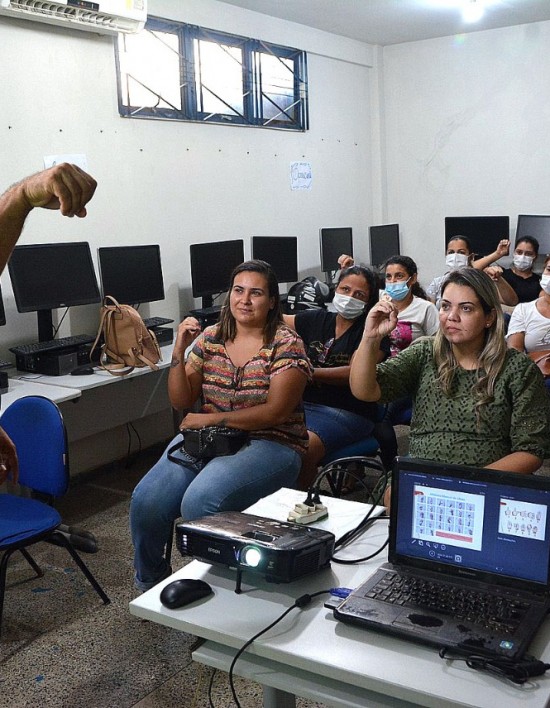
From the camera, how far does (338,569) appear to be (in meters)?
1.62

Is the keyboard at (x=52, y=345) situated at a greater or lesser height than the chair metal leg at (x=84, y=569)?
greater

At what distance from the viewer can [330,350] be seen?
3.44 metres

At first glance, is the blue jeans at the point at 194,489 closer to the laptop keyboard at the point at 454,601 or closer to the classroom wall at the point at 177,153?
the laptop keyboard at the point at 454,601

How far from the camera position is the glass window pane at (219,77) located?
497cm

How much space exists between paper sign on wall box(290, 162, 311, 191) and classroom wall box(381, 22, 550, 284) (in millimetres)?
1206

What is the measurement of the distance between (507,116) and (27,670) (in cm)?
555

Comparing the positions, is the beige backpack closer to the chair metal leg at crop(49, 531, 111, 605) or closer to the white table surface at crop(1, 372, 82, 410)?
the white table surface at crop(1, 372, 82, 410)

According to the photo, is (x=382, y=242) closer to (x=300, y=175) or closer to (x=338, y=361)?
(x=300, y=175)

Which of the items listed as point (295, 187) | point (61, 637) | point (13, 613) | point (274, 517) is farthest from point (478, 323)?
point (295, 187)

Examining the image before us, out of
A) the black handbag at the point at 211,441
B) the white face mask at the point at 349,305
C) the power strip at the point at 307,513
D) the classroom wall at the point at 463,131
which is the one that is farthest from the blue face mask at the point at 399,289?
the classroom wall at the point at 463,131

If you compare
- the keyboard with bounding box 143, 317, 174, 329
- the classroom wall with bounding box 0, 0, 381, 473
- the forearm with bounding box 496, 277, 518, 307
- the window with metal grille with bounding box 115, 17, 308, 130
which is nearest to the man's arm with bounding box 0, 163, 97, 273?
the classroom wall with bounding box 0, 0, 381, 473

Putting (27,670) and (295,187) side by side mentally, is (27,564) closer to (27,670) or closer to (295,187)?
(27,670)

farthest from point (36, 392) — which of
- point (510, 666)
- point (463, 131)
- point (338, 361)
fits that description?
point (463, 131)

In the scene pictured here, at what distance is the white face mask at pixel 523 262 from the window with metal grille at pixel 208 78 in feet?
6.36
